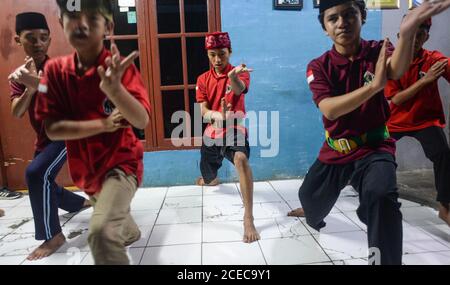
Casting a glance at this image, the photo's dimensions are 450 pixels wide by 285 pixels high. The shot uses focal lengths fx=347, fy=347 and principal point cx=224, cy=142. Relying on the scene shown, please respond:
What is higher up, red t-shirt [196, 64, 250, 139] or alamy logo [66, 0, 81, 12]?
alamy logo [66, 0, 81, 12]

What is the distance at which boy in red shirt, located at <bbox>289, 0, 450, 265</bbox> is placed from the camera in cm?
153

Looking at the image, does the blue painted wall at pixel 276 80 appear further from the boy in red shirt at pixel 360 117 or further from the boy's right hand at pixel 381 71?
the boy's right hand at pixel 381 71

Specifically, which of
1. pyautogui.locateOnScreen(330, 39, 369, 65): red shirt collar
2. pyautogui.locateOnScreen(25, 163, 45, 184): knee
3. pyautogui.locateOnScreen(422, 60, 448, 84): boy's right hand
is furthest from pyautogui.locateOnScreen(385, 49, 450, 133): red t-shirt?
pyautogui.locateOnScreen(25, 163, 45, 184): knee

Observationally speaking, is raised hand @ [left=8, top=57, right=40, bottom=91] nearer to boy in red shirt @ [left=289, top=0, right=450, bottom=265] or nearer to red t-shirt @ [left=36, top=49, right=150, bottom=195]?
red t-shirt @ [left=36, top=49, right=150, bottom=195]

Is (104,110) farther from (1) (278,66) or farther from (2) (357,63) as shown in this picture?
(1) (278,66)

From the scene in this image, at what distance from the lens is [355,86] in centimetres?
184

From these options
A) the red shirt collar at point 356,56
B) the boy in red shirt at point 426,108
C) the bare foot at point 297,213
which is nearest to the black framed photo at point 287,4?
the boy in red shirt at point 426,108

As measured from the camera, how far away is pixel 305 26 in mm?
3693

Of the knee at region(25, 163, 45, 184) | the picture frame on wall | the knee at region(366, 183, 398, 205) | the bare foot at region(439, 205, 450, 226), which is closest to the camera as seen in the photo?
the knee at region(366, 183, 398, 205)

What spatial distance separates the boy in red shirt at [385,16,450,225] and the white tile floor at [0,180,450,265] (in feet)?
1.37

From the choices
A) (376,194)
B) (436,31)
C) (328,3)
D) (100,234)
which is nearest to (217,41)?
(328,3)

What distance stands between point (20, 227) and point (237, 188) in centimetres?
200

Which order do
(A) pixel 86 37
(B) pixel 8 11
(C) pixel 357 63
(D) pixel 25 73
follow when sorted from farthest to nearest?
(B) pixel 8 11 → (C) pixel 357 63 → (D) pixel 25 73 → (A) pixel 86 37
